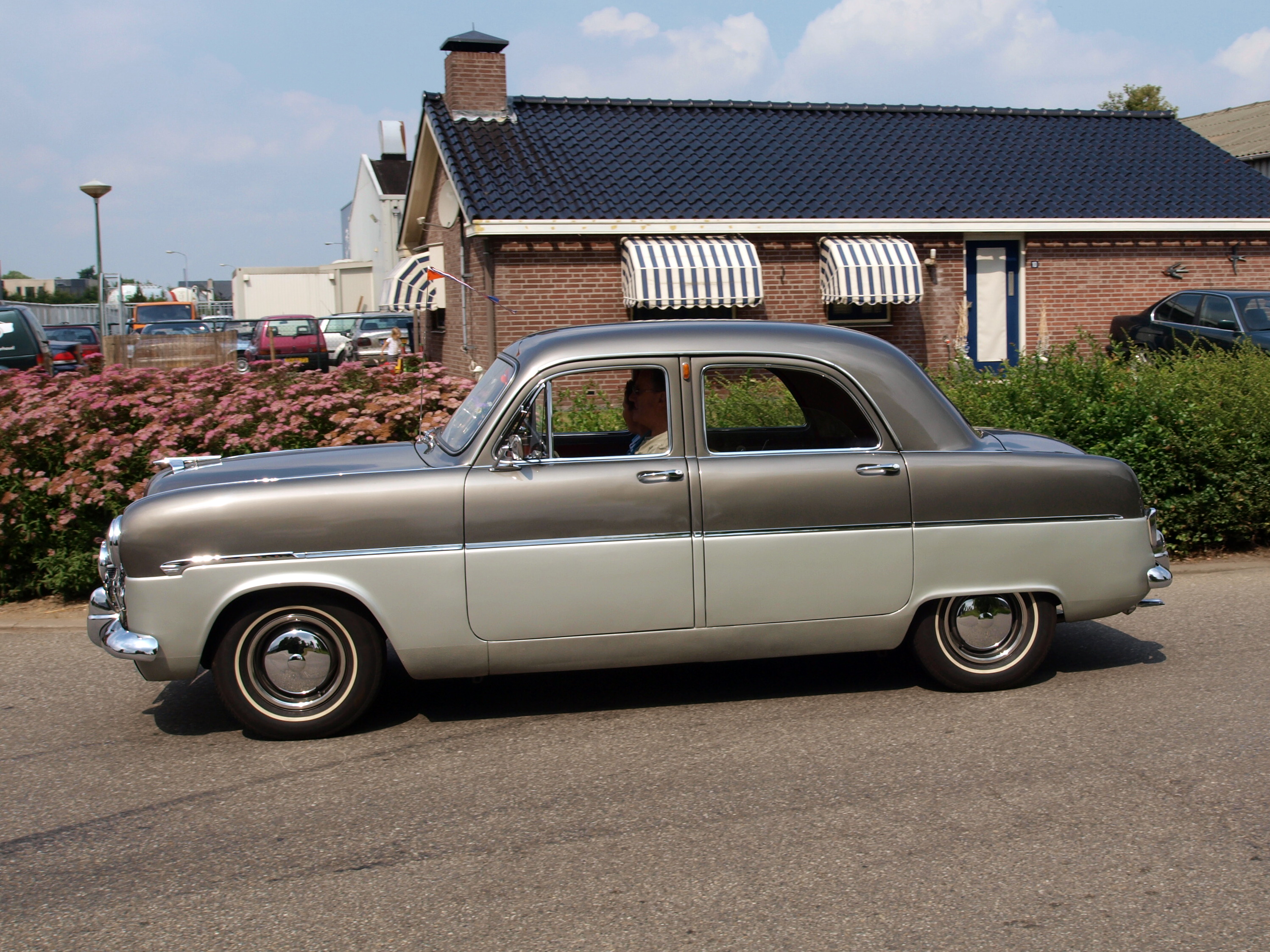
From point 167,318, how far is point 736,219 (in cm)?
3235

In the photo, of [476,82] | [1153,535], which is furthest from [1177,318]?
[1153,535]

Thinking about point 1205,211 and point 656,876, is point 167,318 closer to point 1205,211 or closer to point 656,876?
point 1205,211

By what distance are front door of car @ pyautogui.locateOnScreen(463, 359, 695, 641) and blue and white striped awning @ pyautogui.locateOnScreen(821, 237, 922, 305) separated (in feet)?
44.2

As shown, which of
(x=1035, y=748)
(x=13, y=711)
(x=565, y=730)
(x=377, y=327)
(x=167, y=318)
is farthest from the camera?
(x=167, y=318)

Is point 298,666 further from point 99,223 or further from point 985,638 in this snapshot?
point 99,223

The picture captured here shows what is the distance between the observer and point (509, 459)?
16.0 feet

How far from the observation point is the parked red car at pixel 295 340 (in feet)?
95.1

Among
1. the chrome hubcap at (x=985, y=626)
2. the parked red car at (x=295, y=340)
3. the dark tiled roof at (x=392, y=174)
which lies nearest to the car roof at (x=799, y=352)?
the chrome hubcap at (x=985, y=626)

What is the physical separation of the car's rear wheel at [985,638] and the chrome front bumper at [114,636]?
3.39 m

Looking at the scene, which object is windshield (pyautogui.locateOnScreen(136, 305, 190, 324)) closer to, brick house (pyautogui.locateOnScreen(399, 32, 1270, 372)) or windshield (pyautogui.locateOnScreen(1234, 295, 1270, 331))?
brick house (pyautogui.locateOnScreen(399, 32, 1270, 372))

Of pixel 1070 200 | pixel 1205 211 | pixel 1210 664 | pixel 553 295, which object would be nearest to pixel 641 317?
pixel 553 295

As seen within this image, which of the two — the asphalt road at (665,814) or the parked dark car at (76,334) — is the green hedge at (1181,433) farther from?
the parked dark car at (76,334)

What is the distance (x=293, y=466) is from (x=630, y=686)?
1940 millimetres

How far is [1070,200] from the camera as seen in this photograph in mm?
19828
